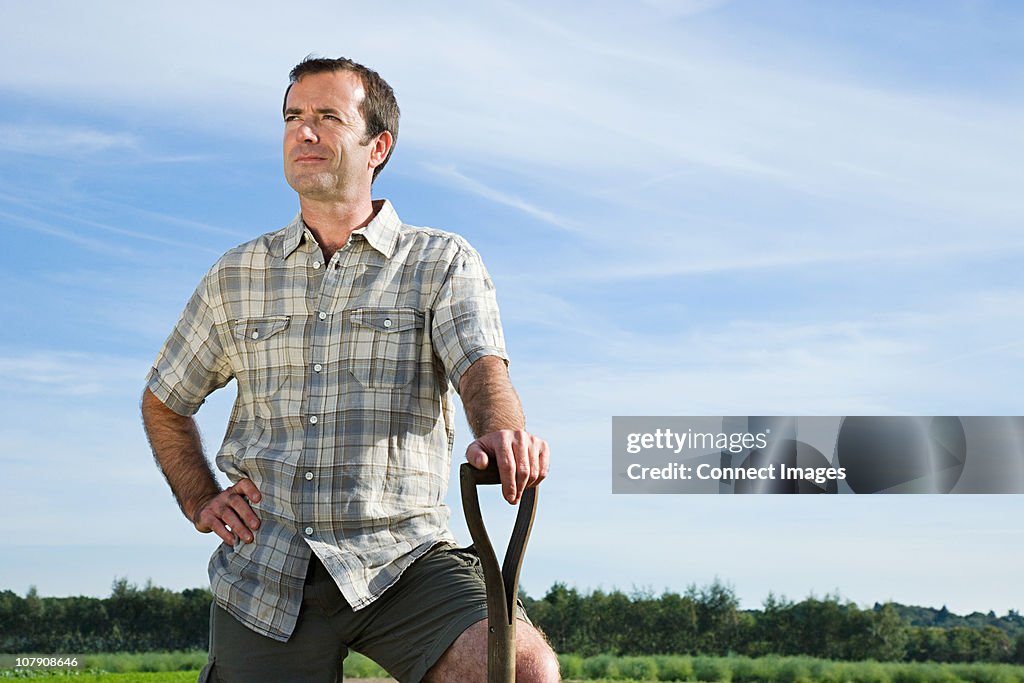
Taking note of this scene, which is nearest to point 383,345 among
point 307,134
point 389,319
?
point 389,319

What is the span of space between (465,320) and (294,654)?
0.83 m

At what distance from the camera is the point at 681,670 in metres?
9.10

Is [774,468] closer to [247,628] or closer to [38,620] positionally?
[38,620]

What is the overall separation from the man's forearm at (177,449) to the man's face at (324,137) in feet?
2.29

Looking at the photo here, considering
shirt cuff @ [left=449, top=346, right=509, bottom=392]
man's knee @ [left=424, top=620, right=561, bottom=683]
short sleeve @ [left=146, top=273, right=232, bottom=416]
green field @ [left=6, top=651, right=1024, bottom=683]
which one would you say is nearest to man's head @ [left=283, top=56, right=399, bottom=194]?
short sleeve @ [left=146, top=273, right=232, bottom=416]

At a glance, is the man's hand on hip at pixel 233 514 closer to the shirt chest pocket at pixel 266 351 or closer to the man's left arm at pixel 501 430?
Result: the shirt chest pocket at pixel 266 351

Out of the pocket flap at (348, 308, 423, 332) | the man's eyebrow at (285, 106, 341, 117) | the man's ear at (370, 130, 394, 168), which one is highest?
the man's eyebrow at (285, 106, 341, 117)

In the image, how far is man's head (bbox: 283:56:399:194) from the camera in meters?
2.69

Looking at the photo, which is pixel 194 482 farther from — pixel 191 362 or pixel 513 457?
pixel 513 457

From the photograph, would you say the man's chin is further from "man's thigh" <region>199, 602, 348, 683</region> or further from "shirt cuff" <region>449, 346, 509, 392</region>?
"man's thigh" <region>199, 602, 348, 683</region>

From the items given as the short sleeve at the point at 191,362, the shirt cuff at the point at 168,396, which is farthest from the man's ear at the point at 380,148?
the shirt cuff at the point at 168,396

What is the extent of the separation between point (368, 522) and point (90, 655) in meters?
6.46

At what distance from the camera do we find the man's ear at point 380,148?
9.22 ft

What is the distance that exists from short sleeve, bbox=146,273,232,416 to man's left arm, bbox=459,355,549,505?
0.79 meters
